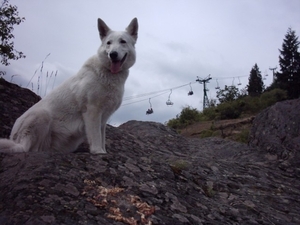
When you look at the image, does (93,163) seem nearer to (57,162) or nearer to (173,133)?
(57,162)

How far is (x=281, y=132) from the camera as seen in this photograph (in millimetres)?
6117

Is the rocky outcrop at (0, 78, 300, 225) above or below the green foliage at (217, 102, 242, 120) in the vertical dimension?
below

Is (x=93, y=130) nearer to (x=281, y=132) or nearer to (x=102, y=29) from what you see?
(x=102, y=29)

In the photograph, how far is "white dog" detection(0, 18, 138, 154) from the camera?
4148 millimetres

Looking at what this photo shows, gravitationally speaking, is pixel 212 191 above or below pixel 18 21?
below

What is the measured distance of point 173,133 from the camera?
777 centimetres

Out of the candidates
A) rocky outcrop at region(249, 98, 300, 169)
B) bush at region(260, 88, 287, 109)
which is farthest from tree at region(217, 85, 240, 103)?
rocky outcrop at region(249, 98, 300, 169)

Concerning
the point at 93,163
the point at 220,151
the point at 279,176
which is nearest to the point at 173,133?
the point at 220,151

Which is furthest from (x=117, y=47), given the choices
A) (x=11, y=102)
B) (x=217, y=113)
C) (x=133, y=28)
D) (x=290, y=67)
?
(x=290, y=67)

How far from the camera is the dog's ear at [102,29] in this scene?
4879 mm

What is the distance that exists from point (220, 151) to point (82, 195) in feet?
15.3

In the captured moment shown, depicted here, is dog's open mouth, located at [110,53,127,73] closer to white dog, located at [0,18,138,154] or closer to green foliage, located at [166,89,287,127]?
white dog, located at [0,18,138,154]

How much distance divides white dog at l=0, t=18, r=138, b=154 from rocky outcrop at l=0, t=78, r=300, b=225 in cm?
68

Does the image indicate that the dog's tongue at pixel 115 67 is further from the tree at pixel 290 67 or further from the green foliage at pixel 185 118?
the tree at pixel 290 67
